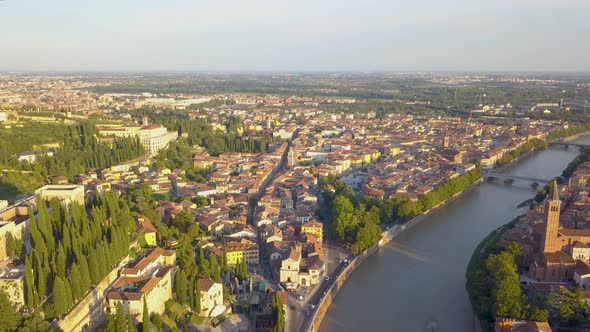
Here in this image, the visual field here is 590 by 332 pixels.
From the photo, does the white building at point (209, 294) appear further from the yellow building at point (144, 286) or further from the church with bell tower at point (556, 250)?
the church with bell tower at point (556, 250)

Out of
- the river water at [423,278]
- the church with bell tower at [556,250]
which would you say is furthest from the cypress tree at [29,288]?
the church with bell tower at [556,250]

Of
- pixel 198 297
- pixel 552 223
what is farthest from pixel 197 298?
pixel 552 223

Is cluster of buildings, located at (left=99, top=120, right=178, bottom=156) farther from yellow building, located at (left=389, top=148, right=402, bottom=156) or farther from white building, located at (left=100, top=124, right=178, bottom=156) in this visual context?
yellow building, located at (left=389, top=148, right=402, bottom=156)

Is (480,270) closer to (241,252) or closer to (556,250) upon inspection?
(556,250)

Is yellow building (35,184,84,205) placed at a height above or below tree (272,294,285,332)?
above

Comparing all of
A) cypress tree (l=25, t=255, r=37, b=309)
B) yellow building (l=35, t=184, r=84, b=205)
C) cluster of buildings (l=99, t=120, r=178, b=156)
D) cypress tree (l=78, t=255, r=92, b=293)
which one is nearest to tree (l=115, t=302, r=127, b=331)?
cypress tree (l=78, t=255, r=92, b=293)

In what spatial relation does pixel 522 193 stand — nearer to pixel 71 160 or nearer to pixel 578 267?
pixel 578 267

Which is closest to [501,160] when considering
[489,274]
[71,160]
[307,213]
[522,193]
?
[522,193]
